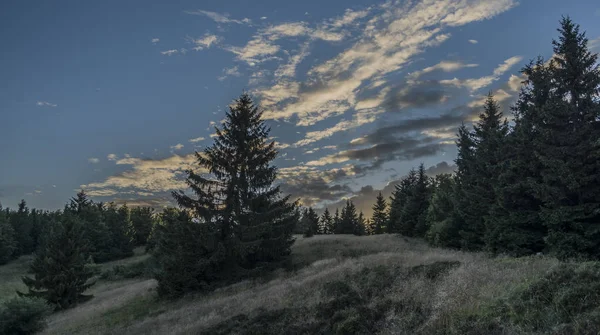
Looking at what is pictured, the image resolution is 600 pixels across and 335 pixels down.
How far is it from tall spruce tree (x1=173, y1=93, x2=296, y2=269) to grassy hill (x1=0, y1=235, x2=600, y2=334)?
17.9 feet

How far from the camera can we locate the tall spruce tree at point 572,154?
59.4 ft

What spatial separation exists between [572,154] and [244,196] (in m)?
20.5

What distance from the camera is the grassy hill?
7.29m

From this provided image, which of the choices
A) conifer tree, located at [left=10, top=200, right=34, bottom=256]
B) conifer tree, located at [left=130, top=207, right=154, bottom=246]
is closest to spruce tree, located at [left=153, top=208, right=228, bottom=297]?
conifer tree, located at [left=130, top=207, right=154, bottom=246]

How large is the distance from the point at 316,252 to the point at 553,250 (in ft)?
59.4

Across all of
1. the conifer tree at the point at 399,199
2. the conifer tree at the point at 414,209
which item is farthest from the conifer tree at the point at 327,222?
the conifer tree at the point at 414,209

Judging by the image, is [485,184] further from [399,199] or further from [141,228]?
[141,228]

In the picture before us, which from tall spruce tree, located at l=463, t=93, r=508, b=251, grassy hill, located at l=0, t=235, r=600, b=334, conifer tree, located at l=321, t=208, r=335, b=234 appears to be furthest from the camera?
conifer tree, located at l=321, t=208, r=335, b=234

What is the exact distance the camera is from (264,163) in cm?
2778

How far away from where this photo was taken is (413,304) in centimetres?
983

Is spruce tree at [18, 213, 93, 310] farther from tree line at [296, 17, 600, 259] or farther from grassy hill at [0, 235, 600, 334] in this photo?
tree line at [296, 17, 600, 259]

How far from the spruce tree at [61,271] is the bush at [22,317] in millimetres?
10751

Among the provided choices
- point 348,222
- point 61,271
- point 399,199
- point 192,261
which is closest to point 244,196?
point 192,261

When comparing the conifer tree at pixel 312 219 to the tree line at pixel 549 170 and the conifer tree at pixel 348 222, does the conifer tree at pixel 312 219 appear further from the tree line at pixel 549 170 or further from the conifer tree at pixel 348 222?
the tree line at pixel 549 170
